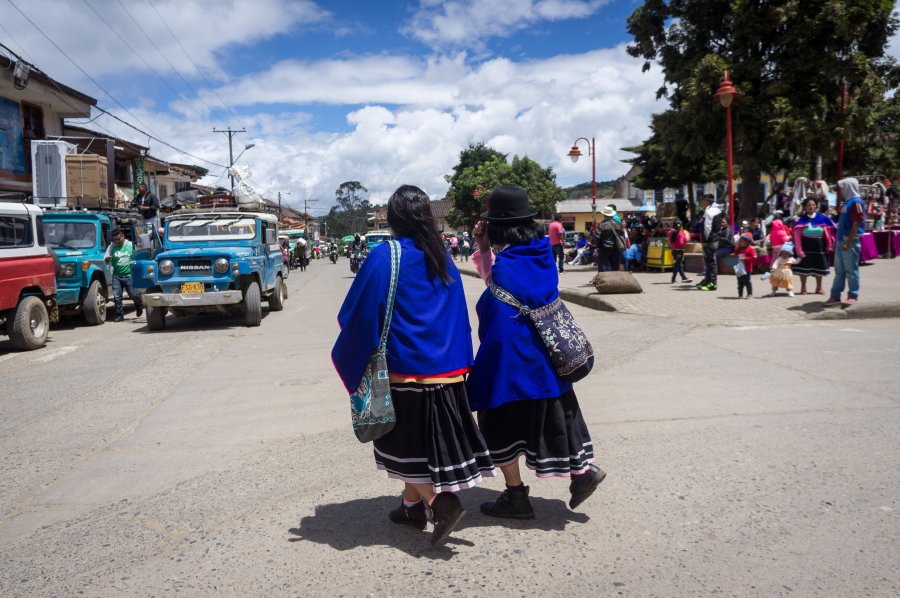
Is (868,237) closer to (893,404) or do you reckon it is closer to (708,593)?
(893,404)

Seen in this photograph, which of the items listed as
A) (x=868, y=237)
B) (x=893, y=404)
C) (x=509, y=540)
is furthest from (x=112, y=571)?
(x=868, y=237)

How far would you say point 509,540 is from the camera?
3391 millimetres

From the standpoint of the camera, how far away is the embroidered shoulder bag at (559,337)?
3.38 metres

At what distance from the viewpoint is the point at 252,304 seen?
11953mm

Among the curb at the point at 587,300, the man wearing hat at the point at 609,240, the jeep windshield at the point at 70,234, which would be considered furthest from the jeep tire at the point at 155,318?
the man wearing hat at the point at 609,240

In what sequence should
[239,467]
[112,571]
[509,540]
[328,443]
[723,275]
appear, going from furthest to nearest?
1. [723,275]
2. [328,443]
3. [239,467]
4. [509,540]
5. [112,571]

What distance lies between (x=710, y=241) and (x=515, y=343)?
1092cm

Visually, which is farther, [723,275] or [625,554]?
[723,275]

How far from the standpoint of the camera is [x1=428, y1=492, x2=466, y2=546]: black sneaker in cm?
322

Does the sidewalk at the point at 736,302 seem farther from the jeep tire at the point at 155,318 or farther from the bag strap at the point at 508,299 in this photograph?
the jeep tire at the point at 155,318

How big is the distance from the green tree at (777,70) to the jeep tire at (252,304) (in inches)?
603

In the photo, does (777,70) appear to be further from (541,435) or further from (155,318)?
(541,435)

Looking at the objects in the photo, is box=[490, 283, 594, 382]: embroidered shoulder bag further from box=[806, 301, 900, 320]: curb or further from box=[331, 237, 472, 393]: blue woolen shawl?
box=[806, 301, 900, 320]: curb

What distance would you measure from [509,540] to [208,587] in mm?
1388
